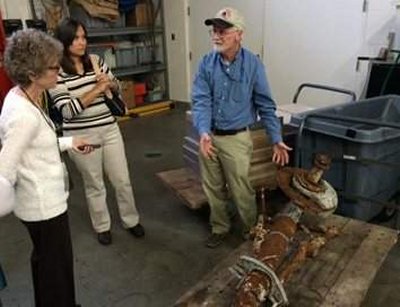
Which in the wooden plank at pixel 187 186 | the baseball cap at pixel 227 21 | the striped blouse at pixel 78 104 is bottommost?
the wooden plank at pixel 187 186

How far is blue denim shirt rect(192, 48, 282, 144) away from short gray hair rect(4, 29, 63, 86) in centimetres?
91

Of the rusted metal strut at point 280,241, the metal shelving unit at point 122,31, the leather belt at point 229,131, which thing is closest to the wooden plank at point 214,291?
the rusted metal strut at point 280,241

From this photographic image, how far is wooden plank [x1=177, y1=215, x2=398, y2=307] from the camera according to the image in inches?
59.9

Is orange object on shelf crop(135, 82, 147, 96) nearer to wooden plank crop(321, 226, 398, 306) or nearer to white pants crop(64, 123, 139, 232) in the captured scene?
white pants crop(64, 123, 139, 232)

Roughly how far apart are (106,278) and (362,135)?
166cm

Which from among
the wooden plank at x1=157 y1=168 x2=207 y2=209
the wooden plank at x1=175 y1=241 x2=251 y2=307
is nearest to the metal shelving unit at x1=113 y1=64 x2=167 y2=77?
the wooden plank at x1=157 y1=168 x2=207 y2=209

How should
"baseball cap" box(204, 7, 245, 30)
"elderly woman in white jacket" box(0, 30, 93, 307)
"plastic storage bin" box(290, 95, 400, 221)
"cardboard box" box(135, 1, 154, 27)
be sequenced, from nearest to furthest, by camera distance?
"elderly woman in white jacket" box(0, 30, 93, 307)
"baseball cap" box(204, 7, 245, 30)
"plastic storage bin" box(290, 95, 400, 221)
"cardboard box" box(135, 1, 154, 27)

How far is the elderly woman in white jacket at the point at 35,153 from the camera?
146 centimetres

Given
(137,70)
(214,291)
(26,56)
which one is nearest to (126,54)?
(137,70)

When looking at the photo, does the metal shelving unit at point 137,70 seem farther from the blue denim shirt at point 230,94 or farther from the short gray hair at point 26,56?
the short gray hair at point 26,56

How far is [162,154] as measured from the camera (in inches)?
172

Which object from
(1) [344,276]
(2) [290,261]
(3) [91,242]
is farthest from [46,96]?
(1) [344,276]

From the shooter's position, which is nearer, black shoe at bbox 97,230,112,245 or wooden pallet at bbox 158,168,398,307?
wooden pallet at bbox 158,168,398,307

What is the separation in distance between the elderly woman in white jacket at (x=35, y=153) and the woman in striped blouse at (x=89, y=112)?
2.11ft
